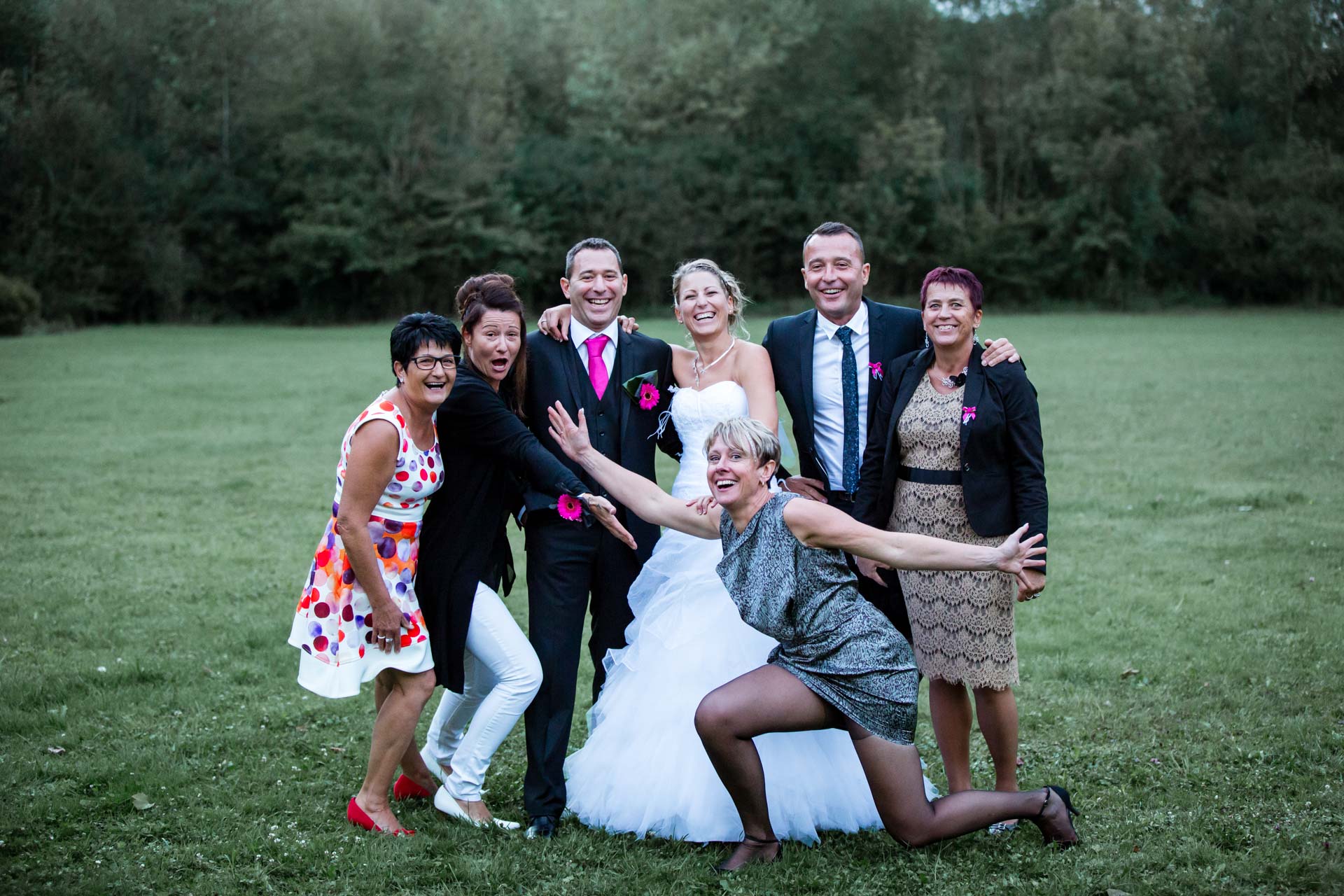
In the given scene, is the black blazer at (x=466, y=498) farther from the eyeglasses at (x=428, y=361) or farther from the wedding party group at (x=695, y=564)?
the eyeglasses at (x=428, y=361)

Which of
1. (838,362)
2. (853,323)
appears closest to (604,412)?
(838,362)

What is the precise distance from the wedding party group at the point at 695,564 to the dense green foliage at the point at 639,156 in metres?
44.0

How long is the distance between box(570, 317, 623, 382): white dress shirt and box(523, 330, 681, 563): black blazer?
19 mm

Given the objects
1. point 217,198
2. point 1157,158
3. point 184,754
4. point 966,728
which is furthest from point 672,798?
point 1157,158

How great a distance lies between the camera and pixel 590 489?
526 cm

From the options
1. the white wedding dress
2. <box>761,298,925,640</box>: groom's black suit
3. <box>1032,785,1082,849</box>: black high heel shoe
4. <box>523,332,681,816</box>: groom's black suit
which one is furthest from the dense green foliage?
<box>1032,785,1082,849</box>: black high heel shoe

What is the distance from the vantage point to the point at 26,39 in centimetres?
4397

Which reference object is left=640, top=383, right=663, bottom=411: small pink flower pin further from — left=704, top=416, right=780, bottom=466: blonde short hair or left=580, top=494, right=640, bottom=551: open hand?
left=704, top=416, right=780, bottom=466: blonde short hair

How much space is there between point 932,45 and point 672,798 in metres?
57.9

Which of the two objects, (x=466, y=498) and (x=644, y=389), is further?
(x=644, y=389)

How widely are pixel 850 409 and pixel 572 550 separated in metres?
1.48

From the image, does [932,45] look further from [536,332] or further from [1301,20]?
[536,332]

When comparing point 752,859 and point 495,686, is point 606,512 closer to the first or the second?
point 495,686

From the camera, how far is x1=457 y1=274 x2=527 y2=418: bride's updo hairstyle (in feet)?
16.9
